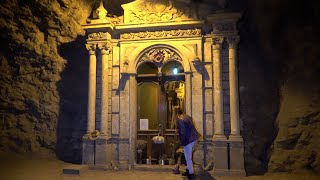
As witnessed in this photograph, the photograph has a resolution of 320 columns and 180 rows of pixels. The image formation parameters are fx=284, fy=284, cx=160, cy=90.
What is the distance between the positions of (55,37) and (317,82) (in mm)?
9267

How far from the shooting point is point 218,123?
857 cm

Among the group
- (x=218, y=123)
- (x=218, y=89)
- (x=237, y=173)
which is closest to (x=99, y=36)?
(x=218, y=89)

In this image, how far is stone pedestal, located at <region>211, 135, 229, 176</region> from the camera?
27.2ft

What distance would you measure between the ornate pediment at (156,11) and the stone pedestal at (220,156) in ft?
13.0

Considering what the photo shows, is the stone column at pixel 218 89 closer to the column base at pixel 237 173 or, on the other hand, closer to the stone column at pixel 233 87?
the stone column at pixel 233 87

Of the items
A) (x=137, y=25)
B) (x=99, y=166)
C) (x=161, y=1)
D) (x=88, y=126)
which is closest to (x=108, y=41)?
(x=137, y=25)

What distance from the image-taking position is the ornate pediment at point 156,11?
9258 millimetres

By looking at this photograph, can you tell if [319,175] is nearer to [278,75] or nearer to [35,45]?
[278,75]

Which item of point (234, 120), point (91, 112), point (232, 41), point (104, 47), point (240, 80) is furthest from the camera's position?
point (104, 47)

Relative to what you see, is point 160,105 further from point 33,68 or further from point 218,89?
point 33,68

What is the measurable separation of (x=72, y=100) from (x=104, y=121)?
83.4 inches

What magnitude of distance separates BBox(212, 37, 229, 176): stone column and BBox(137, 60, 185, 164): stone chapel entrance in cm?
116

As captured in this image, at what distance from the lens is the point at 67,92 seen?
1080 centimetres

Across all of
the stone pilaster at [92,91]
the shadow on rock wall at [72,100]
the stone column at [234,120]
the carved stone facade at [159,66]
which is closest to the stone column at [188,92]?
the carved stone facade at [159,66]
